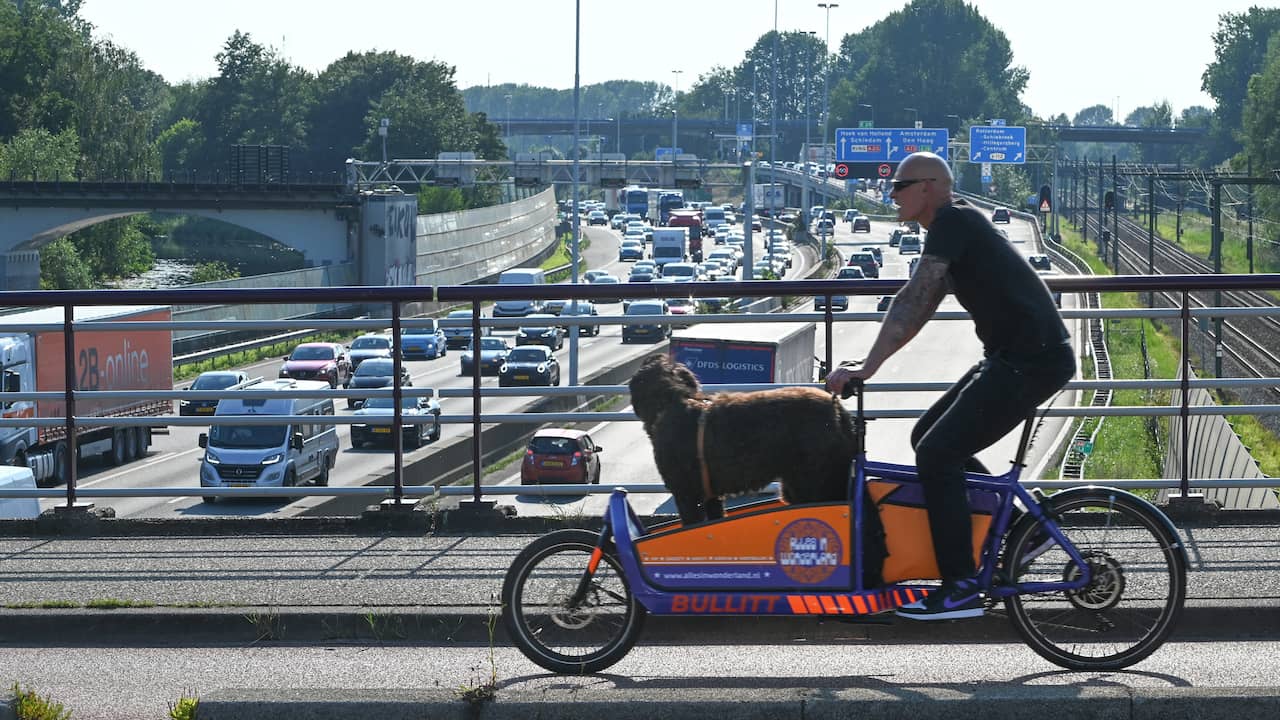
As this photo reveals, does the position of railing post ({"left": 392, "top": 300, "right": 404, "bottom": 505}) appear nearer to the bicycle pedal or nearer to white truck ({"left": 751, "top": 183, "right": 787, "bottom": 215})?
the bicycle pedal

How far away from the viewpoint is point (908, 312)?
5.16m

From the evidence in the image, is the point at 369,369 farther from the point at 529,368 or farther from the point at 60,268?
the point at 60,268

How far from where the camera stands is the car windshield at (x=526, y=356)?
1912 inches

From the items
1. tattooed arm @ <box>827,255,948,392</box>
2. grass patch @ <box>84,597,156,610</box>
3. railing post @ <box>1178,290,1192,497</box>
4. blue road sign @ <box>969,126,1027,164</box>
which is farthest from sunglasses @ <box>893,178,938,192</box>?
blue road sign @ <box>969,126,1027,164</box>

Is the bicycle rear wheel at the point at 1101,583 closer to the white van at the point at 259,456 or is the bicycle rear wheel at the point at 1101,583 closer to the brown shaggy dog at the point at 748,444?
the brown shaggy dog at the point at 748,444

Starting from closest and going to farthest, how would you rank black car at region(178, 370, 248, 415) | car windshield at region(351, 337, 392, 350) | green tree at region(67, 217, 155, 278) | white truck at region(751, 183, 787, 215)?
black car at region(178, 370, 248, 415) < car windshield at region(351, 337, 392, 350) < green tree at region(67, 217, 155, 278) < white truck at region(751, 183, 787, 215)

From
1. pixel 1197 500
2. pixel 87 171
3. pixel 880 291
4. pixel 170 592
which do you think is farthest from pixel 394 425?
pixel 87 171

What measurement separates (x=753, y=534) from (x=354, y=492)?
3153mm

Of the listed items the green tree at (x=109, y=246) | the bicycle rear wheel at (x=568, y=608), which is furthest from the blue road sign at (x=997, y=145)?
the bicycle rear wheel at (x=568, y=608)

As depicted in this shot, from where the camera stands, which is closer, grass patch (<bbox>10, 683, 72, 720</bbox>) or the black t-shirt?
grass patch (<bbox>10, 683, 72, 720</bbox>)

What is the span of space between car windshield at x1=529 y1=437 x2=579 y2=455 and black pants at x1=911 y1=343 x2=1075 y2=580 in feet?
73.3

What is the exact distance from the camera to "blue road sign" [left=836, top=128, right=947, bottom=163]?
263 feet

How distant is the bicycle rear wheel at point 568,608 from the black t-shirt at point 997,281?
1.44m

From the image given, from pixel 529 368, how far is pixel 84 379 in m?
14.7
